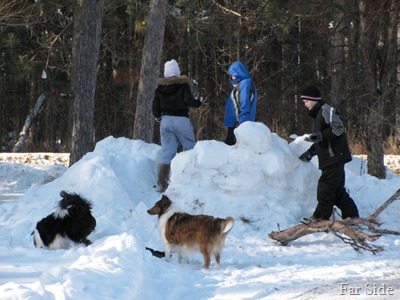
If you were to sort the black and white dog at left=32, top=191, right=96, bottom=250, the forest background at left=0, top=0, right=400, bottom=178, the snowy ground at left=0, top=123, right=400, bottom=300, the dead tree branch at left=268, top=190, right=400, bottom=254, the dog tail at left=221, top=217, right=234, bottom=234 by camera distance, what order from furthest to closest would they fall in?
1. the forest background at left=0, top=0, right=400, bottom=178
2. the black and white dog at left=32, top=191, right=96, bottom=250
3. the dead tree branch at left=268, top=190, right=400, bottom=254
4. the dog tail at left=221, top=217, right=234, bottom=234
5. the snowy ground at left=0, top=123, right=400, bottom=300

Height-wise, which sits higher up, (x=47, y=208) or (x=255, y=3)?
(x=255, y=3)

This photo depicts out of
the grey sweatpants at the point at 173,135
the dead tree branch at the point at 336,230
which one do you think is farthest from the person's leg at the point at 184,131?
the dead tree branch at the point at 336,230

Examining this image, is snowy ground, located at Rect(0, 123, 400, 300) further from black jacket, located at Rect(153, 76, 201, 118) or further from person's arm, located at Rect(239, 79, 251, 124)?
black jacket, located at Rect(153, 76, 201, 118)

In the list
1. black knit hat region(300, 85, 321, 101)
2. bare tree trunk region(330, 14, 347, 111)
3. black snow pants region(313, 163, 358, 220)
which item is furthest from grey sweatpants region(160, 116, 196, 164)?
bare tree trunk region(330, 14, 347, 111)

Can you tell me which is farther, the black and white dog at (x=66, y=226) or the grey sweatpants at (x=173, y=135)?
the grey sweatpants at (x=173, y=135)

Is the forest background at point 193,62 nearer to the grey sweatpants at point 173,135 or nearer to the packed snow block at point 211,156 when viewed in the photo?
the grey sweatpants at point 173,135

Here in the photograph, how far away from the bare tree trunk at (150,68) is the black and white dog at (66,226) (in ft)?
16.9

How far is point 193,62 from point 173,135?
18.7m

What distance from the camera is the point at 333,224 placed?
23.5 feet

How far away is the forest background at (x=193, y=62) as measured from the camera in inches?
760

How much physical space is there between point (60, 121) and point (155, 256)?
70.3 ft

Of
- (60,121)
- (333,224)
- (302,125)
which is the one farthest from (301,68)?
(333,224)

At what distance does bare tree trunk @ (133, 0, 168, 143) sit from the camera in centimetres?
1282

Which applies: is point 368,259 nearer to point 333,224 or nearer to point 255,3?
point 333,224
